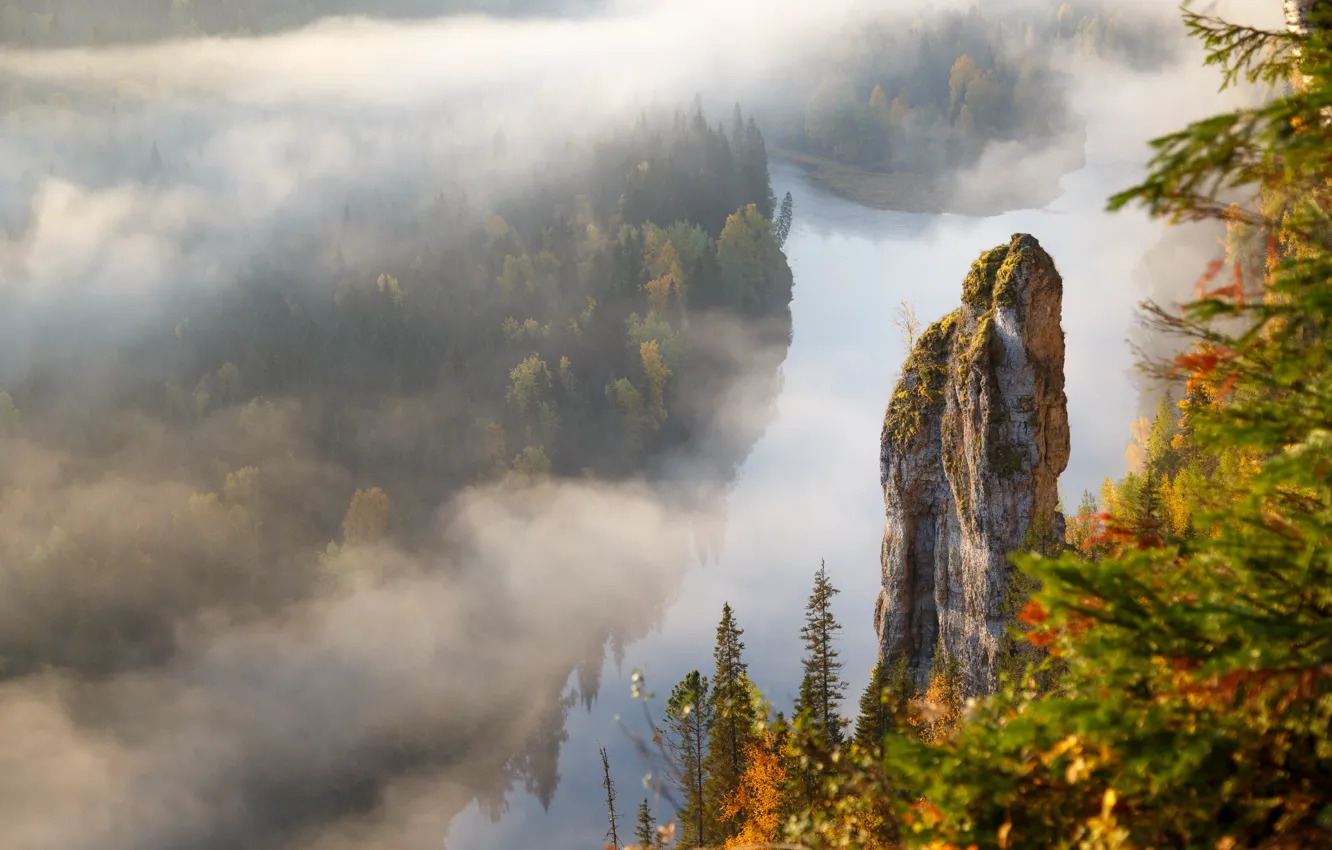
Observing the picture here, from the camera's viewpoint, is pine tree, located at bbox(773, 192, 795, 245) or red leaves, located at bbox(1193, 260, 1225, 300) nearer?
red leaves, located at bbox(1193, 260, 1225, 300)

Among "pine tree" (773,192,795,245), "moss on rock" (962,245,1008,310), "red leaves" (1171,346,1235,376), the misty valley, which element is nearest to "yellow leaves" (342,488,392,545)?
the misty valley

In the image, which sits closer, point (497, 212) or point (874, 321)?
point (874, 321)

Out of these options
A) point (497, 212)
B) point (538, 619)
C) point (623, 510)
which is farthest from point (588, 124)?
point (538, 619)

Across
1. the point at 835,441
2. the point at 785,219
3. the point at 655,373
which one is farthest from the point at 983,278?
the point at 785,219

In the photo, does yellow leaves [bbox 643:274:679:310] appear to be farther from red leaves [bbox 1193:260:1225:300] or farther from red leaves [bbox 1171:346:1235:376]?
red leaves [bbox 1193:260:1225:300]

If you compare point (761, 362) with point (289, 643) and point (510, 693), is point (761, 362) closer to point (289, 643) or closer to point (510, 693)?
point (510, 693)

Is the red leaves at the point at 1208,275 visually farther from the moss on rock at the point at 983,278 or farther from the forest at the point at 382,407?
the forest at the point at 382,407

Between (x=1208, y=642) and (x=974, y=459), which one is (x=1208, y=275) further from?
(x=974, y=459)
